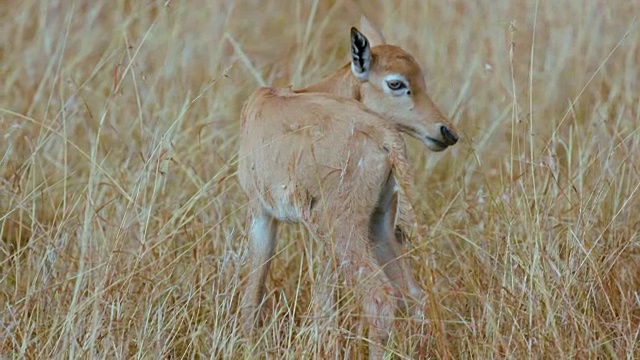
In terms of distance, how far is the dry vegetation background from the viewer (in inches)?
197

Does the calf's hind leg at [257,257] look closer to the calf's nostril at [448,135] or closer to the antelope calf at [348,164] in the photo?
the antelope calf at [348,164]

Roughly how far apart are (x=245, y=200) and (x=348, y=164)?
1775 mm

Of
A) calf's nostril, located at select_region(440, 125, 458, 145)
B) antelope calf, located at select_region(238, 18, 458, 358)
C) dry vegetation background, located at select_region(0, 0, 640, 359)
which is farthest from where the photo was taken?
calf's nostril, located at select_region(440, 125, 458, 145)

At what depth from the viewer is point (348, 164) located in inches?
191

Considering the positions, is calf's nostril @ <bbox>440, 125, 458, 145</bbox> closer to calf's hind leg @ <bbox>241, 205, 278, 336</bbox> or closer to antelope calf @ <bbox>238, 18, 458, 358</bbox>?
antelope calf @ <bbox>238, 18, 458, 358</bbox>

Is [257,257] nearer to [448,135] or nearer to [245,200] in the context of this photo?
[448,135]

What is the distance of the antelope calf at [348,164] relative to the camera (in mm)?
4875

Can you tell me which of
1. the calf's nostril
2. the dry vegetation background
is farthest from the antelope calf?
the dry vegetation background

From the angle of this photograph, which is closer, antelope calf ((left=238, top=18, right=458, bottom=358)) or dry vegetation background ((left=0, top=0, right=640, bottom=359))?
antelope calf ((left=238, top=18, right=458, bottom=358))

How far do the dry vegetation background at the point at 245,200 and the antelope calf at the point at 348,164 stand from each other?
0.48ft

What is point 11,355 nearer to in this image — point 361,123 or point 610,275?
point 361,123

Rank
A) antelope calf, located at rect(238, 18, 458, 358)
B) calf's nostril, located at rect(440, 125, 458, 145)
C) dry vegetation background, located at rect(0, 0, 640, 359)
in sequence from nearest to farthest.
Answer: antelope calf, located at rect(238, 18, 458, 358) → dry vegetation background, located at rect(0, 0, 640, 359) → calf's nostril, located at rect(440, 125, 458, 145)

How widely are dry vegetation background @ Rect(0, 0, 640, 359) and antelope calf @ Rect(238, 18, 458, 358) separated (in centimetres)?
15

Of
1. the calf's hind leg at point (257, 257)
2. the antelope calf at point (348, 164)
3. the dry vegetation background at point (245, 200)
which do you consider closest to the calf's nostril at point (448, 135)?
the antelope calf at point (348, 164)
